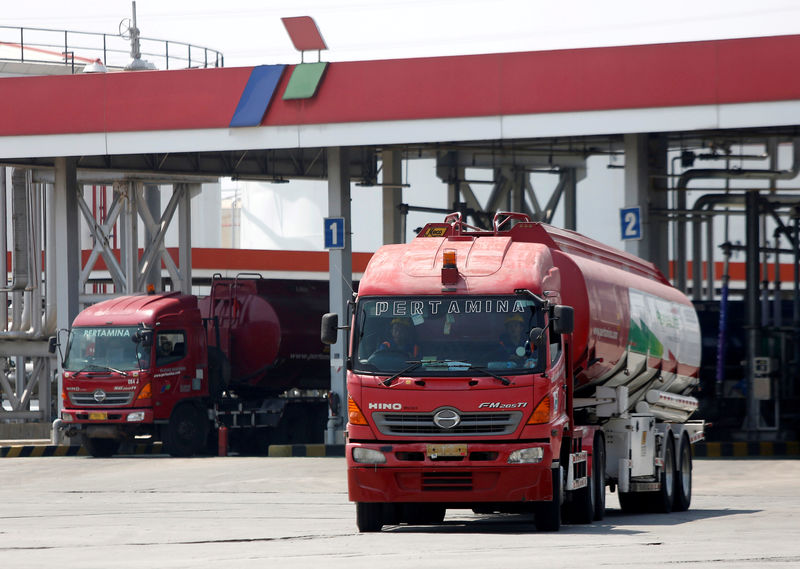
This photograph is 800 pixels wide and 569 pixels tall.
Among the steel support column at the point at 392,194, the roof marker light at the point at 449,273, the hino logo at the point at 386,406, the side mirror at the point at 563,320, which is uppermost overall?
the steel support column at the point at 392,194

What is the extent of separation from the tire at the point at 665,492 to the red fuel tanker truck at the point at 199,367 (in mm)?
12220

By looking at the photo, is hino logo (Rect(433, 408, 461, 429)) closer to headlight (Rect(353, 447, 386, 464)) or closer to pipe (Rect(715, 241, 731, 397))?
headlight (Rect(353, 447, 386, 464))

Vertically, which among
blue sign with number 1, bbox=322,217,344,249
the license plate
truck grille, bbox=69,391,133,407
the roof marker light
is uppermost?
blue sign with number 1, bbox=322,217,344,249

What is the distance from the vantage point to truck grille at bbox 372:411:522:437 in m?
12.6

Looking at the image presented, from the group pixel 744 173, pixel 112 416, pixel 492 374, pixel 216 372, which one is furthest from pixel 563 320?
pixel 744 173

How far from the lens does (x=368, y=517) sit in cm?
1308

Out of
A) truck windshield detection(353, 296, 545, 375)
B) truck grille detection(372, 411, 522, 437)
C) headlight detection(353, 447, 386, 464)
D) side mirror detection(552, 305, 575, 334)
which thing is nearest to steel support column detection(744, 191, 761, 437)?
side mirror detection(552, 305, 575, 334)

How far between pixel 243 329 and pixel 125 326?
2.54 metres

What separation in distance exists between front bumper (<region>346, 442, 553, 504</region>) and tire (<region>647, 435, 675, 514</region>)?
13.4 ft

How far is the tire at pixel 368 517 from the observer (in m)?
13.1

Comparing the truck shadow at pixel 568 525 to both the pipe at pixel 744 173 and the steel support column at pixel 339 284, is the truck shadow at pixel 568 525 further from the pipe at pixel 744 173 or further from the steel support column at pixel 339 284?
the pipe at pixel 744 173

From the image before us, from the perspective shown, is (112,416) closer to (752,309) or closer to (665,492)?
(752,309)

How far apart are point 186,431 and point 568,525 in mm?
14650

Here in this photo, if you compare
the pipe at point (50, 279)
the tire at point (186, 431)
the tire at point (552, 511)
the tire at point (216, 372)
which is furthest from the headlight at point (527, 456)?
the pipe at point (50, 279)
